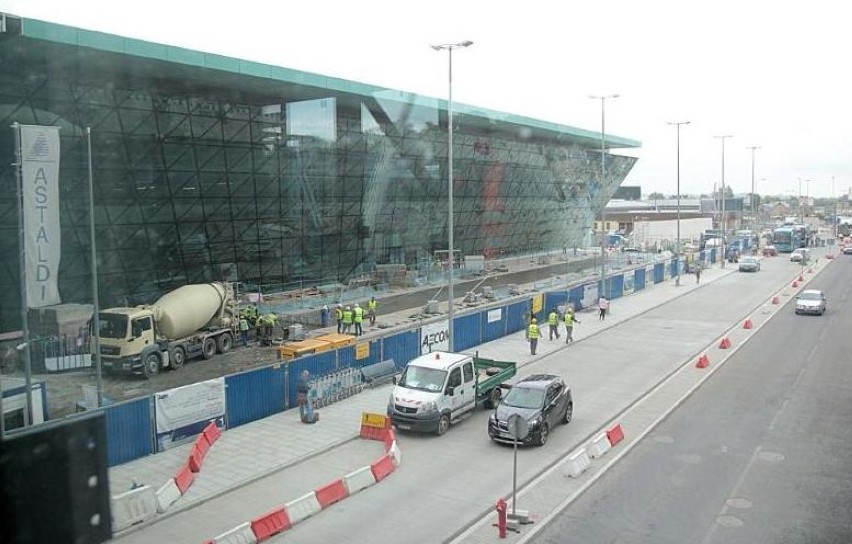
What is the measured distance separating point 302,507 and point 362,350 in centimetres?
834

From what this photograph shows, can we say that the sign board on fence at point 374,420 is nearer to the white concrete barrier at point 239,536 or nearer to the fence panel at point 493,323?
the white concrete barrier at point 239,536

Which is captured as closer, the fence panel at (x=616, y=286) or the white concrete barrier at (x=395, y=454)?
the white concrete barrier at (x=395, y=454)

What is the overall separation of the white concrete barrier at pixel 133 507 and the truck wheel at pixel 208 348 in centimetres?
1294

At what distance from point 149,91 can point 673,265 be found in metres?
37.5

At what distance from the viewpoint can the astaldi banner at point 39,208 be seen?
12797 mm

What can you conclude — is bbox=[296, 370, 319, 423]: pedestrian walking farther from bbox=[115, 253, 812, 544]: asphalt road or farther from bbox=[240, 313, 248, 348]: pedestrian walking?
bbox=[240, 313, 248, 348]: pedestrian walking

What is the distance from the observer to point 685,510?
35.0ft

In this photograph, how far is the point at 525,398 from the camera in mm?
14727

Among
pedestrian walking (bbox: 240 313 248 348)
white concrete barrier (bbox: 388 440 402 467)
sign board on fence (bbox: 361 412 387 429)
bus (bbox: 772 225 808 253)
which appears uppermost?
bus (bbox: 772 225 808 253)

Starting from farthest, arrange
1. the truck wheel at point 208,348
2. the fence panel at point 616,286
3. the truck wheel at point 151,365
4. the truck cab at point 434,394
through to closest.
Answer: the fence panel at point 616,286 → the truck wheel at point 208,348 → the truck wheel at point 151,365 → the truck cab at point 434,394

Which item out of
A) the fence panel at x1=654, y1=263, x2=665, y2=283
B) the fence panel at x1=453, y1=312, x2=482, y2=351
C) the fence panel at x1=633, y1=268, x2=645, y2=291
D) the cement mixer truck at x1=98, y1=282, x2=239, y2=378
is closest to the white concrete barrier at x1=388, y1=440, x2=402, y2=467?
the cement mixer truck at x1=98, y1=282, x2=239, y2=378

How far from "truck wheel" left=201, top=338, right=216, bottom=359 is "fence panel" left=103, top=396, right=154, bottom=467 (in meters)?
10.00

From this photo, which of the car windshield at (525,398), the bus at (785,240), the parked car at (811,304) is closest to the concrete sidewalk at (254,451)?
the car windshield at (525,398)

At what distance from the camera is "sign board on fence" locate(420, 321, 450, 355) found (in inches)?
855
